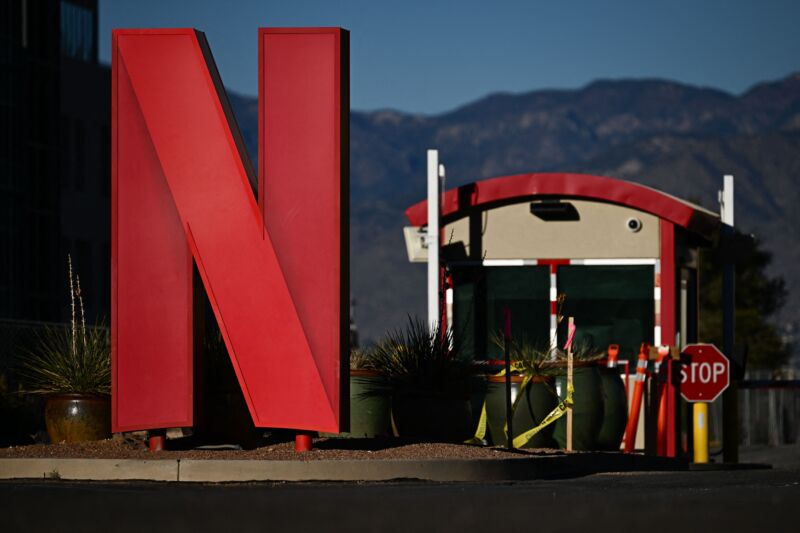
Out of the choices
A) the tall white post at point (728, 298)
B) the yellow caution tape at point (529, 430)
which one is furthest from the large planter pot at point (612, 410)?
the yellow caution tape at point (529, 430)

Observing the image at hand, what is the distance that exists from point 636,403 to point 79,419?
322 inches

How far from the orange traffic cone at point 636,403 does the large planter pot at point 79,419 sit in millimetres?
7575

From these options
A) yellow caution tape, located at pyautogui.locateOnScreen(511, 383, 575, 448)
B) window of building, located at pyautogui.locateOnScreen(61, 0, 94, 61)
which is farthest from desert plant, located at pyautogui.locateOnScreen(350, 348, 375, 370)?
window of building, located at pyautogui.locateOnScreen(61, 0, 94, 61)

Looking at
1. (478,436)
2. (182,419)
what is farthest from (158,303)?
(478,436)

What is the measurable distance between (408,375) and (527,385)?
195cm

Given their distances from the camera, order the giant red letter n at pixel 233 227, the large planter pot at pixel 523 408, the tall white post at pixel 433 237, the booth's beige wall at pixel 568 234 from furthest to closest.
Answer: the booth's beige wall at pixel 568 234, the tall white post at pixel 433 237, the large planter pot at pixel 523 408, the giant red letter n at pixel 233 227

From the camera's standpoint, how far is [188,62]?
57.5 feet

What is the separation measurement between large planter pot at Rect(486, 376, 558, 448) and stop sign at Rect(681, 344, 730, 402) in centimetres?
199

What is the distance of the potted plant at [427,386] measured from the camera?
18.9m

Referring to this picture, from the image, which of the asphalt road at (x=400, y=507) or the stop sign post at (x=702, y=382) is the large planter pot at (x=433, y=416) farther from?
the stop sign post at (x=702, y=382)

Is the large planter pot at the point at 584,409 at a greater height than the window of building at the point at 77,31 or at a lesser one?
lesser

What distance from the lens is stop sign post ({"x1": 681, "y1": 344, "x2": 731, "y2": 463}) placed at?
70.8ft

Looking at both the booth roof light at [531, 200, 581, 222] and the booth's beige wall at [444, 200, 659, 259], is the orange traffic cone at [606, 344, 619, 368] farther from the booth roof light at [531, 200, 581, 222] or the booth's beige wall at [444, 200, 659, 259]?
the booth roof light at [531, 200, 581, 222]

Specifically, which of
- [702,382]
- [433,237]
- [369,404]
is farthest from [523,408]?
[433,237]
